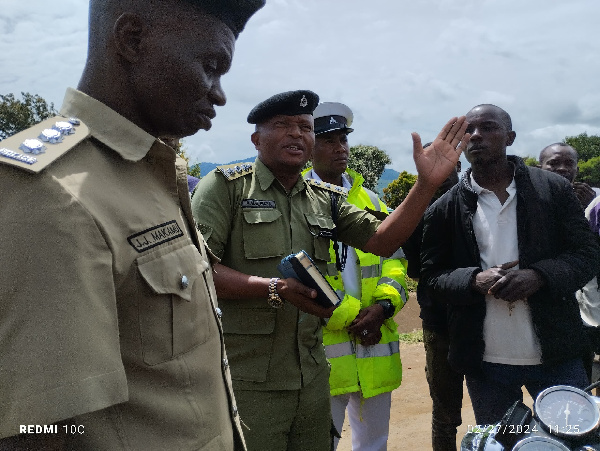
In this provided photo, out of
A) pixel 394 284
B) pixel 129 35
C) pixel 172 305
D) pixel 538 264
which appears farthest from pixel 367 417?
pixel 129 35

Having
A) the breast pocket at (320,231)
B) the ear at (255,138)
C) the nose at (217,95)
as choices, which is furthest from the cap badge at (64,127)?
the ear at (255,138)

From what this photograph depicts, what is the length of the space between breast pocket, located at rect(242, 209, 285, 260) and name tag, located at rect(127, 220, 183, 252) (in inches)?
47.6

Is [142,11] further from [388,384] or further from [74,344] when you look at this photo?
[388,384]

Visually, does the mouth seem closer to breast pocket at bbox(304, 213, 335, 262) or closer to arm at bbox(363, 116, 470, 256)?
breast pocket at bbox(304, 213, 335, 262)

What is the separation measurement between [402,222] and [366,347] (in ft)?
4.21

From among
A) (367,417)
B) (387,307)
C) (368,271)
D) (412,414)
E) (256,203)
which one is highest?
(256,203)

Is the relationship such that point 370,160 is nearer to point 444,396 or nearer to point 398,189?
point 398,189

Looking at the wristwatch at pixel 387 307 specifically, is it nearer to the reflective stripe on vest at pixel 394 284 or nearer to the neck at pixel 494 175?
the reflective stripe on vest at pixel 394 284

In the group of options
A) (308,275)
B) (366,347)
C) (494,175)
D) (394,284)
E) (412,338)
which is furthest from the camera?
(412,338)

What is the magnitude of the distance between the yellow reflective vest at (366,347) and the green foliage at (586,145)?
58.6 metres

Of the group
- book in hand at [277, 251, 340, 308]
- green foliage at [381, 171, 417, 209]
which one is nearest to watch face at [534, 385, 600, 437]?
book in hand at [277, 251, 340, 308]

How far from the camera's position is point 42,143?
1.01 m

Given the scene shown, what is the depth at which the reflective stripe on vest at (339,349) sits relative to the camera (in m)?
3.35

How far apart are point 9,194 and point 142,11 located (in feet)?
1.86
